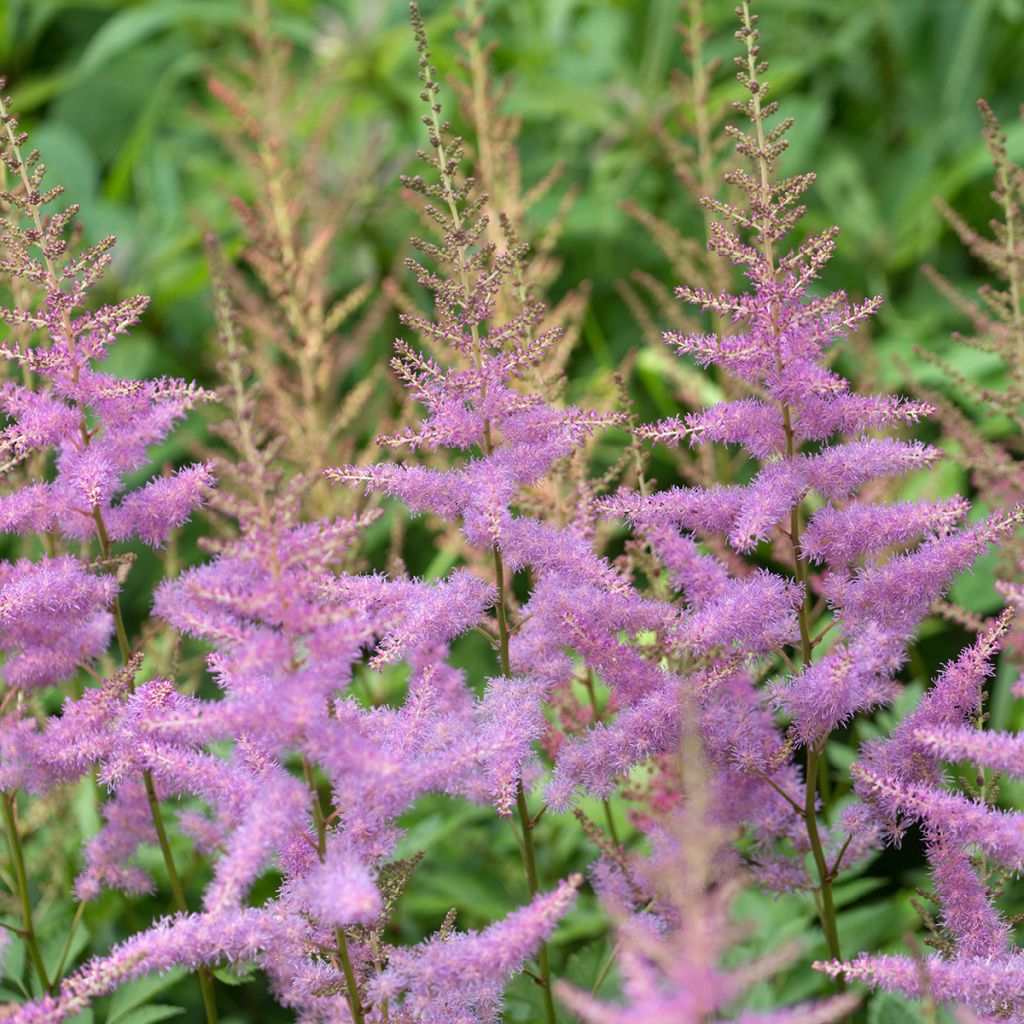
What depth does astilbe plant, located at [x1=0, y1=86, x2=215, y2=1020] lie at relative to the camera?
1.73 metres

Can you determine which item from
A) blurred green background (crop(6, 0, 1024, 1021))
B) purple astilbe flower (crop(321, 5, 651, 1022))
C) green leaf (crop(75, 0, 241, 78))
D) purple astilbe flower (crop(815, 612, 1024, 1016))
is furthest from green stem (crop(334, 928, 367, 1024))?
green leaf (crop(75, 0, 241, 78))

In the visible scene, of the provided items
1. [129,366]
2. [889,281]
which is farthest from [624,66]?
[129,366]

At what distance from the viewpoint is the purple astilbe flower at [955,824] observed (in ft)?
4.78

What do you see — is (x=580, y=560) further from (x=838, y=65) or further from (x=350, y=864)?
(x=838, y=65)

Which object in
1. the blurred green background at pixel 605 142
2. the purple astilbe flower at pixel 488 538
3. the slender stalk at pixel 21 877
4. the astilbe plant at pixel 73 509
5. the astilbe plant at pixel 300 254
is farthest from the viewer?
the blurred green background at pixel 605 142

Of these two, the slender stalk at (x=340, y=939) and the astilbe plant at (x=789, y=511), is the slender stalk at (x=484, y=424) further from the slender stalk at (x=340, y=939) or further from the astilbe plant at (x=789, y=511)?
the slender stalk at (x=340, y=939)

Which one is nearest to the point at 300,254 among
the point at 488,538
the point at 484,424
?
the point at 484,424

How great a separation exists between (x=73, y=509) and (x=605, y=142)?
2430mm

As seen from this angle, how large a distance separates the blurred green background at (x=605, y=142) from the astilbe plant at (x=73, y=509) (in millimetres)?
1297

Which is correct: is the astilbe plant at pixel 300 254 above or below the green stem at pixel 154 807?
above

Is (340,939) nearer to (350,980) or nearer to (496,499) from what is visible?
(350,980)

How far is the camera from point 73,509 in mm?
1809

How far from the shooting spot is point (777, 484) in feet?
5.35

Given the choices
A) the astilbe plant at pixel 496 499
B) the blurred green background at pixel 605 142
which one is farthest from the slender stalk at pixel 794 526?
the blurred green background at pixel 605 142
